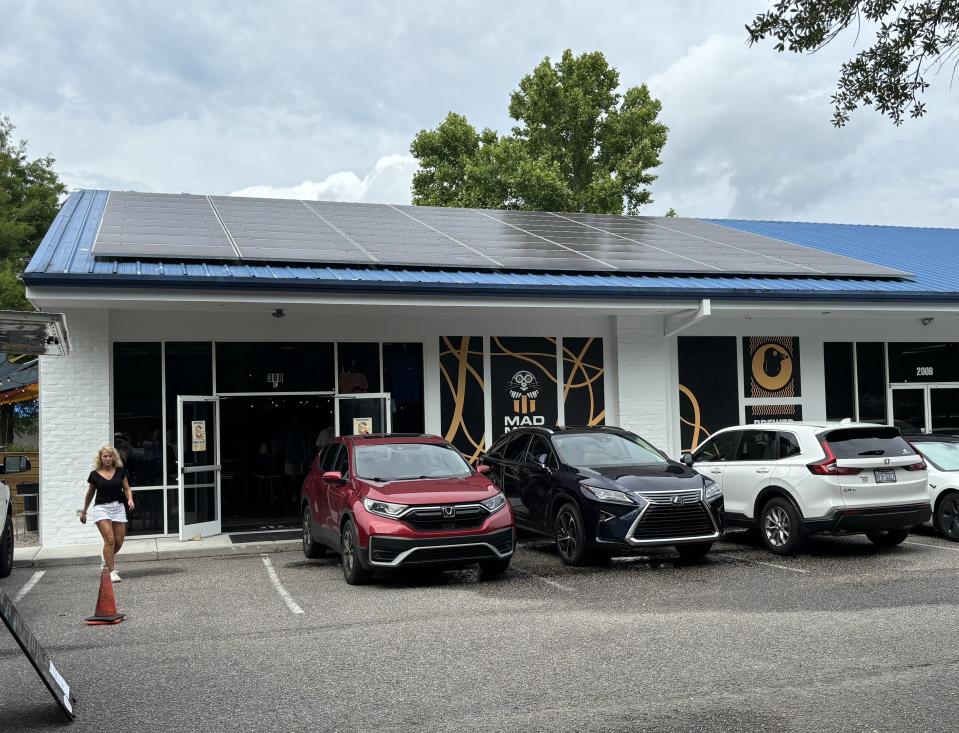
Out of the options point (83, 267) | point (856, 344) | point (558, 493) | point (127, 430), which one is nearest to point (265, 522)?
point (127, 430)

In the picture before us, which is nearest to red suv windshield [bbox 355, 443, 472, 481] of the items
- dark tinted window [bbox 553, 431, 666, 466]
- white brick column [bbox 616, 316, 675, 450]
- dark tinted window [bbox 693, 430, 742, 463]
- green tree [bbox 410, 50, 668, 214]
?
dark tinted window [bbox 553, 431, 666, 466]

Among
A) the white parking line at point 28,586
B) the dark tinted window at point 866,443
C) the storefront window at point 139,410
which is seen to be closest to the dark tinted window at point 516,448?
the dark tinted window at point 866,443

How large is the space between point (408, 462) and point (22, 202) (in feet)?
109

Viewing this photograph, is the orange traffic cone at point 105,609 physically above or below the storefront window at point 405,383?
below

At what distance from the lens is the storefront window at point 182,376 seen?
14.9 metres

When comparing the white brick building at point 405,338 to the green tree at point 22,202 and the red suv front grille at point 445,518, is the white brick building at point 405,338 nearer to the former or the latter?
the red suv front grille at point 445,518

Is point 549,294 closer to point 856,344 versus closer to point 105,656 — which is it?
point 856,344

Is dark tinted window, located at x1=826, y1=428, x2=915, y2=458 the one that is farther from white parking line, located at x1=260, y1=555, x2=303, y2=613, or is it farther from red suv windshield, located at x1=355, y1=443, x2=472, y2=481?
white parking line, located at x1=260, y1=555, x2=303, y2=613

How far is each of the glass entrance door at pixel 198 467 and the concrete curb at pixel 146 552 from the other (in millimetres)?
626

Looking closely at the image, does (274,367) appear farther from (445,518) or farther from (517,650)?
(517,650)

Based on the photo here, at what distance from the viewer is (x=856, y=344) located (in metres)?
18.8

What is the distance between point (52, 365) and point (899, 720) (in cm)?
1251

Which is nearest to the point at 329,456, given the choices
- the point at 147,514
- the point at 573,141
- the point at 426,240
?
the point at 147,514

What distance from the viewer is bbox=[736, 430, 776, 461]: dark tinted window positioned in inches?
488
